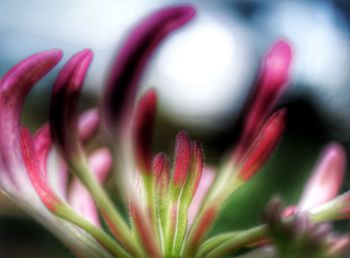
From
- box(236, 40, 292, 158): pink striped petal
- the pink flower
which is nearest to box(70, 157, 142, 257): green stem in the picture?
the pink flower

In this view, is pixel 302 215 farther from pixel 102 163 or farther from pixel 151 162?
pixel 102 163

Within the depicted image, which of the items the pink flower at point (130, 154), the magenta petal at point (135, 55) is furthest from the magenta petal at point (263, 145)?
the magenta petal at point (135, 55)

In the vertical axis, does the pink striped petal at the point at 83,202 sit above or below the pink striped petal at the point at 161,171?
below

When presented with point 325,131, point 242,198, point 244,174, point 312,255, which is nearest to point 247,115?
point 244,174

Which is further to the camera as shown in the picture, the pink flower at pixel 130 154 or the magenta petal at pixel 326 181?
the magenta petal at pixel 326 181

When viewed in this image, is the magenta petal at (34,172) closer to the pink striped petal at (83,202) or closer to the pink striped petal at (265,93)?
the pink striped petal at (83,202)

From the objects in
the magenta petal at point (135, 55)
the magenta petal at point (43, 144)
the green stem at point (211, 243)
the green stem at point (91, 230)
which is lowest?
the green stem at point (211, 243)

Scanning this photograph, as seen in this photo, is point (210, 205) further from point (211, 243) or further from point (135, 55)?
point (135, 55)
